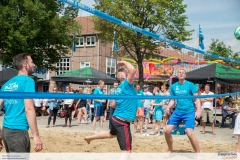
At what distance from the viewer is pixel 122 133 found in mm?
4188

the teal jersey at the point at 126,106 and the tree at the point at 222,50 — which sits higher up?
the tree at the point at 222,50

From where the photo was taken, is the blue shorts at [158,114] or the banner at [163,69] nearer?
the blue shorts at [158,114]

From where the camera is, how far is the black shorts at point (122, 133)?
411cm

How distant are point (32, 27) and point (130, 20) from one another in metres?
7.19

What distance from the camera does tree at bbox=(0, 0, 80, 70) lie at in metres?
15.7

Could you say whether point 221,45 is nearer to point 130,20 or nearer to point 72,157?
point 130,20

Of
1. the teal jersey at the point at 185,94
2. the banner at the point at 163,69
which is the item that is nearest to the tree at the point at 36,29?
the banner at the point at 163,69

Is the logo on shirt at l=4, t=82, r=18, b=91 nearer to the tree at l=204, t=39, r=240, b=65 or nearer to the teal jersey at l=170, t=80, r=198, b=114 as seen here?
the teal jersey at l=170, t=80, r=198, b=114

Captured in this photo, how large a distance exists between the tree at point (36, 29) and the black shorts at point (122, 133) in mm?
12511

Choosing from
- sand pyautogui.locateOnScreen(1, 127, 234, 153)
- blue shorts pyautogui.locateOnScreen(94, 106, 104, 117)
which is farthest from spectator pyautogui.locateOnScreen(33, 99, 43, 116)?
sand pyautogui.locateOnScreen(1, 127, 234, 153)

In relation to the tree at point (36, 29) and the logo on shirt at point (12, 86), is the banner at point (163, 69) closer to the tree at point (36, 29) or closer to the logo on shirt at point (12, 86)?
the tree at point (36, 29)

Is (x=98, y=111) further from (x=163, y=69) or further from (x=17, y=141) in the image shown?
(x=163, y=69)

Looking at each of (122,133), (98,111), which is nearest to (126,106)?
(122,133)

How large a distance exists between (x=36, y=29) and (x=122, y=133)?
13.1 metres
